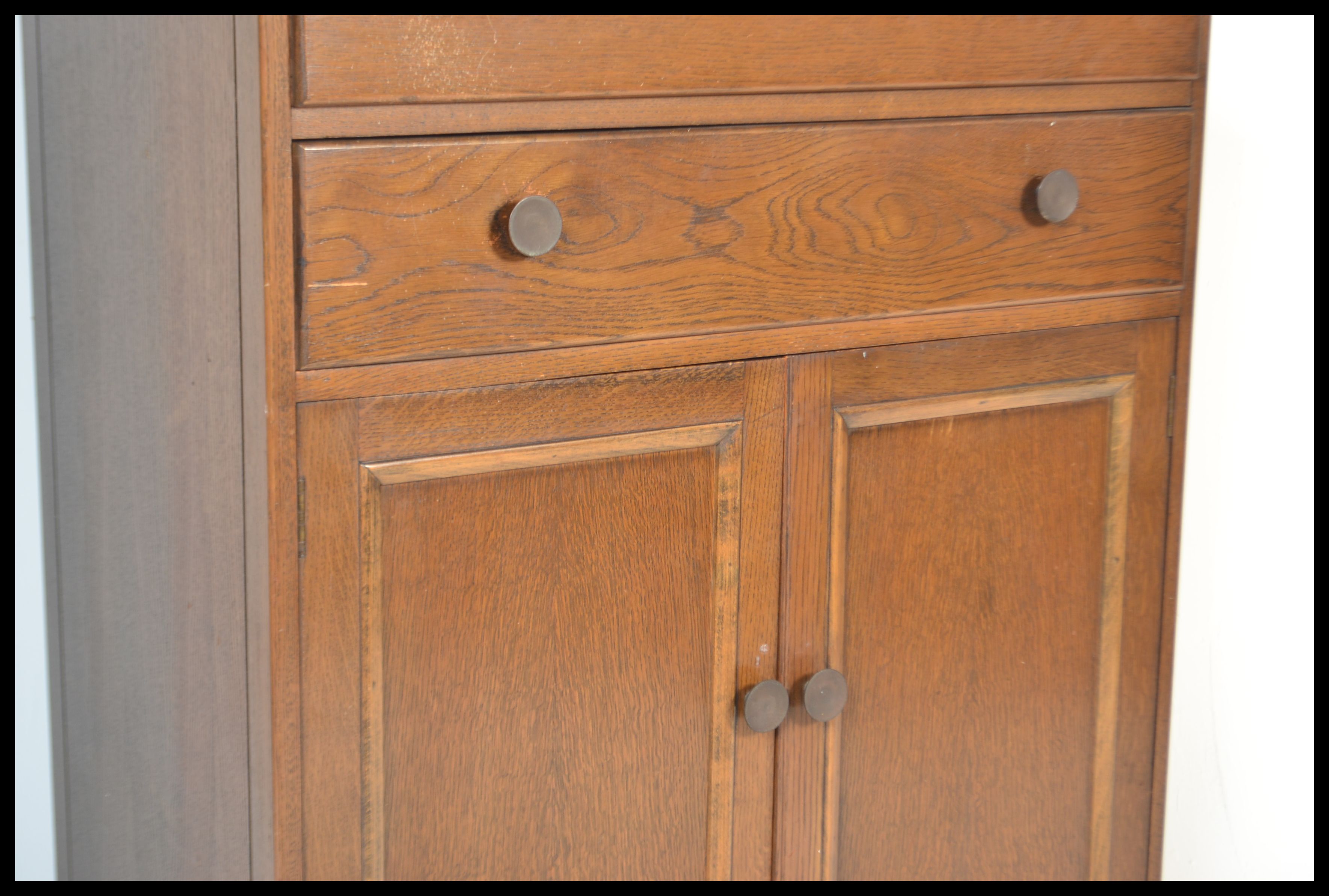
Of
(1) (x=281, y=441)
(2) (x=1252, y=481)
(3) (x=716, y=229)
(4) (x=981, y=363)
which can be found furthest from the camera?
(2) (x=1252, y=481)

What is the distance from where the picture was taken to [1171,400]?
1.09 metres

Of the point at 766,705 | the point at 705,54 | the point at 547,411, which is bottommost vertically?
the point at 766,705

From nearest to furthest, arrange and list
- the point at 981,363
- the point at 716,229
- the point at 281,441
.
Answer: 1. the point at 281,441
2. the point at 716,229
3. the point at 981,363

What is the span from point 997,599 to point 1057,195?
1.00 ft

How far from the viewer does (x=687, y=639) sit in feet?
3.08

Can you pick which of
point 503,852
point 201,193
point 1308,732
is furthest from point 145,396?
point 1308,732

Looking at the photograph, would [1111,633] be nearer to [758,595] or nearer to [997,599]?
[997,599]

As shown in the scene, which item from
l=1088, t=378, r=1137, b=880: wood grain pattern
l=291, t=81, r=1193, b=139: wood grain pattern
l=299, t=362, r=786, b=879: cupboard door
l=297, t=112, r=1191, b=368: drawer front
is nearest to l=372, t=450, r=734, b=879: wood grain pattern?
l=299, t=362, r=786, b=879: cupboard door

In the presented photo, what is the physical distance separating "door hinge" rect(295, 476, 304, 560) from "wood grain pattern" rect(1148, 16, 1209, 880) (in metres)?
0.68

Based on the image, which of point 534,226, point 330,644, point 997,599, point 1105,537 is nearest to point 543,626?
point 330,644

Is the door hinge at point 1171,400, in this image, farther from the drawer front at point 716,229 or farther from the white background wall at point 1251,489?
the white background wall at point 1251,489

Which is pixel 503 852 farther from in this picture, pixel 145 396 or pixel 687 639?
pixel 145 396

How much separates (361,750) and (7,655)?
0.35 metres
